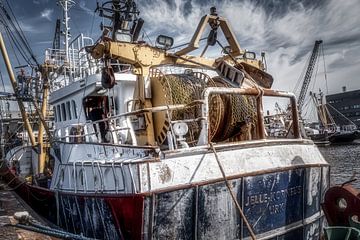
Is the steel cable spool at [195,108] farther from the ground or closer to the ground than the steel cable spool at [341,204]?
farther from the ground

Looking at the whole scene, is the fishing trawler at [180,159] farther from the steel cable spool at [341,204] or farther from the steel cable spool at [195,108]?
the steel cable spool at [341,204]

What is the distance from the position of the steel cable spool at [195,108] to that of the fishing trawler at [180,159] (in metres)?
0.03

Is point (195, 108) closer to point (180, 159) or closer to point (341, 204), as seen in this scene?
point (180, 159)

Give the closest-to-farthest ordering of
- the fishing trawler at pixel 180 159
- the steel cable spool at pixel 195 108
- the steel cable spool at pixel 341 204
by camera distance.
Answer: the fishing trawler at pixel 180 159 → the steel cable spool at pixel 341 204 → the steel cable spool at pixel 195 108

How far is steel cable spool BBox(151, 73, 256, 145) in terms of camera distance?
308 inches

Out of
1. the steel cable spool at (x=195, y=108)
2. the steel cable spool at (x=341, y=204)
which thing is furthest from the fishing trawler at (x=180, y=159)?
the steel cable spool at (x=341, y=204)

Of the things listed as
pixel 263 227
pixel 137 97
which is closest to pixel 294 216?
pixel 263 227

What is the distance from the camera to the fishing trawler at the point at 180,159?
19.2ft

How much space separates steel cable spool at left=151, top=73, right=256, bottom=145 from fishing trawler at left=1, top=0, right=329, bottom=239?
27 mm

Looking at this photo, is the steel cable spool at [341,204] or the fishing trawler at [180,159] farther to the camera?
the steel cable spool at [341,204]

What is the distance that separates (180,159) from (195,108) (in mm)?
2235

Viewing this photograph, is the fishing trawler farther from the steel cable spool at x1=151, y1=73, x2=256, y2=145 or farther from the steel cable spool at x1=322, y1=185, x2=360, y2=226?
the steel cable spool at x1=322, y1=185, x2=360, y2=226

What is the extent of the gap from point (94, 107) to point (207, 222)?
212 inches

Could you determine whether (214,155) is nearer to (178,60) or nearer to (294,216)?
(294,216)
